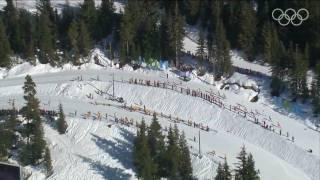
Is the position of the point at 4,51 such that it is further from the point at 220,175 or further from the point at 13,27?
the point at 220,175

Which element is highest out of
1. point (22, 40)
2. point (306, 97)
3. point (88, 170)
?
point (22, 40)

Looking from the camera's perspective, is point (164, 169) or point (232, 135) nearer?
point (164, 169)

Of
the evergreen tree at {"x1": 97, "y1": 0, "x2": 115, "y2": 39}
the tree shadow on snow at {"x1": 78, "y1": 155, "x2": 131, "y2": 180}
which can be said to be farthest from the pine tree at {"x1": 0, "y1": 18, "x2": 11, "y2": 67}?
the tree shadow on snow at {"x1": 78, "y1": 155, "x2": 131, "y2": 180}

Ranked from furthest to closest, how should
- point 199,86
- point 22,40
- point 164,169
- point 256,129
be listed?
point 22,40 → point 199,86 → point 256,129 → point 164,169

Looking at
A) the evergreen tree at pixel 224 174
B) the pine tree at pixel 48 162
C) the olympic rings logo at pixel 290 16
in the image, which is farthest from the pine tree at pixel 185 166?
the olympic rings logo at pixel 290 16

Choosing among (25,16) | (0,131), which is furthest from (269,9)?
(0,131)

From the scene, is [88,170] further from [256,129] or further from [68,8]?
[68,8]
